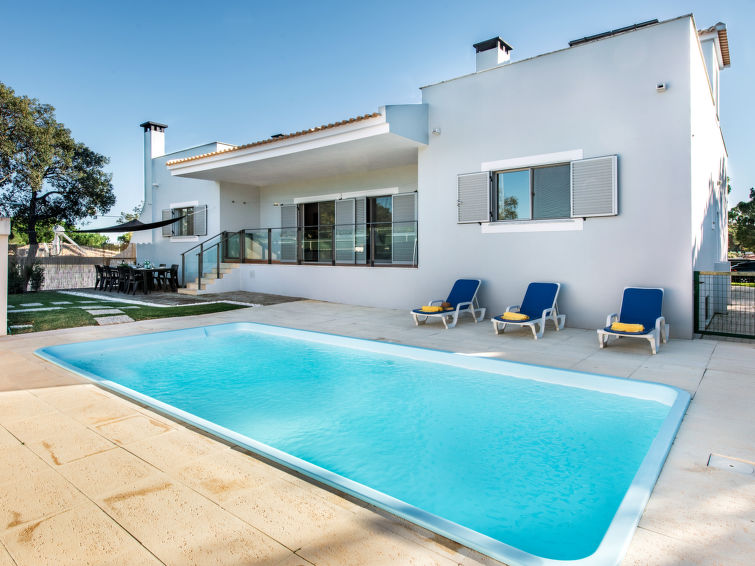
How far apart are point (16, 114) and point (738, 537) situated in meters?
24.9

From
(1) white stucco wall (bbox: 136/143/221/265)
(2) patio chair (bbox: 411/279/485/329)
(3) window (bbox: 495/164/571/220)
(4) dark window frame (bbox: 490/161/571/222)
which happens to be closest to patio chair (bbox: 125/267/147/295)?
(1) white stucco wall (bbox: 136/143/221/265)

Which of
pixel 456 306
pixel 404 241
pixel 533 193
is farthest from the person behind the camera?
pixel 404 241

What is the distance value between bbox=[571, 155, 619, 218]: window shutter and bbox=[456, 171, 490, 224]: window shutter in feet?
5.43

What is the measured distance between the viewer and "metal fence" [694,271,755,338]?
7.18 meters

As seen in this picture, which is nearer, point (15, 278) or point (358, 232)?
point (358, 232)

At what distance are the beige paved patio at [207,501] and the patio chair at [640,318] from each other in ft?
5.87

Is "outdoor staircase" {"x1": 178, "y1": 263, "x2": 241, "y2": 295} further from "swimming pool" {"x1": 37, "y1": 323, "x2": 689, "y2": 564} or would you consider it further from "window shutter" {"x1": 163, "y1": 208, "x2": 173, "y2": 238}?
"swimming pool" {"x1": 37, "y1": 323, "x2": 689, "y2": 564}

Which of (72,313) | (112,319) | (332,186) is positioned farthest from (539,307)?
(72,313)

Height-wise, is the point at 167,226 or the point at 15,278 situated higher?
the point at 167,226

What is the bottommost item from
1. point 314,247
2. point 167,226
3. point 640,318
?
point 640,318

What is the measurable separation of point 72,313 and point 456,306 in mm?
8245

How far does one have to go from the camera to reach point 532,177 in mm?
8688

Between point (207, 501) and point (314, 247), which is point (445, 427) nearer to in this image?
point (207, 501)

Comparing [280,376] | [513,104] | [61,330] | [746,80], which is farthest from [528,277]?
[746,80]
